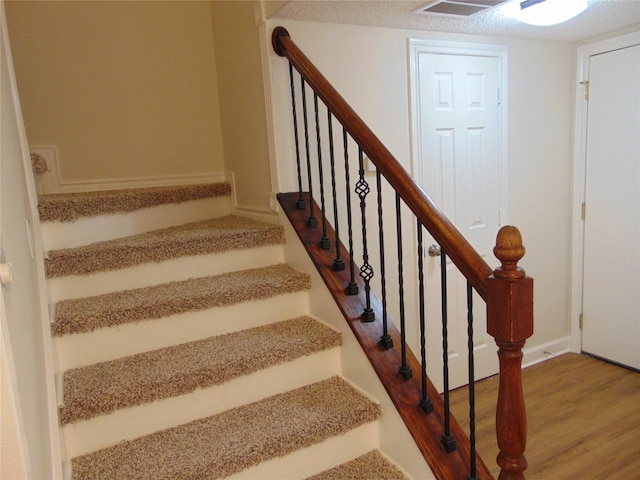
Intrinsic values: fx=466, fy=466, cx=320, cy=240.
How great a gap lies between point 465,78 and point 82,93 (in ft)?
7.27

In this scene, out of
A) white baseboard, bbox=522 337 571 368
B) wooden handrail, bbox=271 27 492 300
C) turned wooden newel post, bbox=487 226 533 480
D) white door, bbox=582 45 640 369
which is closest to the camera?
turned wooden newel post, bbox=487 226 533 480

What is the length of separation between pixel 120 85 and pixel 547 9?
90.9 inches

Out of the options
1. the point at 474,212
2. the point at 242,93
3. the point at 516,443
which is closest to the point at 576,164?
the point at 474,212

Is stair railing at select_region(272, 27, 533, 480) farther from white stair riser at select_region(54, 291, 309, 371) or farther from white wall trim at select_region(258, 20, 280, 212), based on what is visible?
white stair riser at select_region(54, 291, 309, 371)

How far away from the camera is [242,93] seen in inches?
99.5

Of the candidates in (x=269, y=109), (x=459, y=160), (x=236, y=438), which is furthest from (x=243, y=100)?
(x=236, y=438)

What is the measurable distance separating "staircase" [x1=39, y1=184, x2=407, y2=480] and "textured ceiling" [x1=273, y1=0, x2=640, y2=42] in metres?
1.02

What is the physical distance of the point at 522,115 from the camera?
308 centimetres

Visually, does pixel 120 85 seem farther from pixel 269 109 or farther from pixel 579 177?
pixel 579 177

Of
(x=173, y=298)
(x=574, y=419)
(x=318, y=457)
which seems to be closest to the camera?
(x=318, y=457)

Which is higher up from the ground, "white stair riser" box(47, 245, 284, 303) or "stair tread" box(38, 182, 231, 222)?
"stair tread" box(38, 182, 231, 222)

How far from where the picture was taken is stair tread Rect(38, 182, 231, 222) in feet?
6.49

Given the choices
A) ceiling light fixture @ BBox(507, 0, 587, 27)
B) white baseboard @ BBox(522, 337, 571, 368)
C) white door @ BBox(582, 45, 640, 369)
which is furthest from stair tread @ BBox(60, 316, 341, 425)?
white door @ BBox(582, 45, 640, 369)

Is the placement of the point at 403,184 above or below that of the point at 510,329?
above
